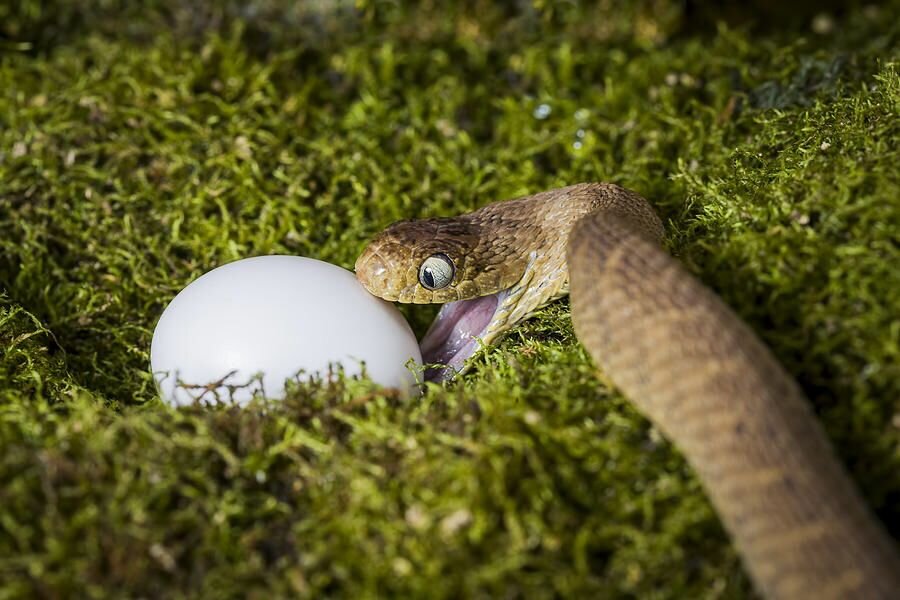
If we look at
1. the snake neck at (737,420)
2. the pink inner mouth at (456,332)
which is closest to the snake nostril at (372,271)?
the pink inner mouth at (456,332)

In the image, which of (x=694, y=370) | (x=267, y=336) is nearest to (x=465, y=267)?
(x=267, y=336)

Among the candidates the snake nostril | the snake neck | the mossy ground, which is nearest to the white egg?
the snake nostril

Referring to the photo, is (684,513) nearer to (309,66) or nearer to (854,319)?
(854,319)

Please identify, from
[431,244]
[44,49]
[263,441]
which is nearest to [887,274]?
[431,244]

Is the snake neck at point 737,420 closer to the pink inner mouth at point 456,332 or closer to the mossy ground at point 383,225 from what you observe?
the mossy ground at point 383,225

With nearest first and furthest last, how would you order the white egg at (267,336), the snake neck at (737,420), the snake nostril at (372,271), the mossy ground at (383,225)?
1. the snake neck at (737,420)
2. the mossy ground at (383,225)
3. the white egg at (267,336)
4. the snake nostril at (372,271)

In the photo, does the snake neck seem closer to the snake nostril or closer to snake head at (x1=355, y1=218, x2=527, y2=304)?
snake head at (x1=355, y1=218, x2=527, y2=304)

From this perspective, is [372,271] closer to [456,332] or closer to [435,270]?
[435,270]
